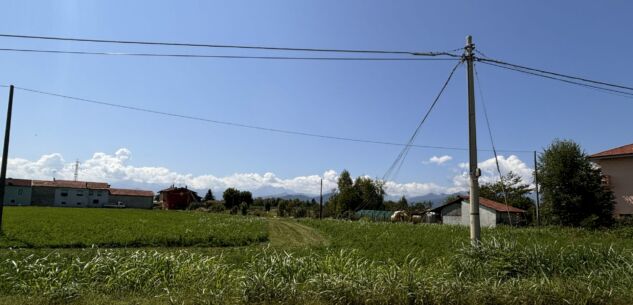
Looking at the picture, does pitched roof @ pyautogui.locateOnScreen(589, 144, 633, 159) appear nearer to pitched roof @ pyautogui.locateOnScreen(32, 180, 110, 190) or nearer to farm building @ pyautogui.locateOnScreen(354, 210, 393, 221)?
farm building @ pyautogui.locateOnScreen(354, 210, 393, 221)

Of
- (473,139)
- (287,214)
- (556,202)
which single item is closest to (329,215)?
(287,214)

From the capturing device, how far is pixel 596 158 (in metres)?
34.1

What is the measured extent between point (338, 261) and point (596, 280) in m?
4.30

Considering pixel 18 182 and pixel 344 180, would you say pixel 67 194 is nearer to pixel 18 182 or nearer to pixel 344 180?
pixel 18 182

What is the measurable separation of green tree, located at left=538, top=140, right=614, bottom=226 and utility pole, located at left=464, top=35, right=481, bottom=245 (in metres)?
26.3

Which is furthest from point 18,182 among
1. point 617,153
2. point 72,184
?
point 617,153

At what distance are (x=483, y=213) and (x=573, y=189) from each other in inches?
593

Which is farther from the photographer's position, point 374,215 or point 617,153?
point 374,215

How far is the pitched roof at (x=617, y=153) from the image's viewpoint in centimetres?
3203

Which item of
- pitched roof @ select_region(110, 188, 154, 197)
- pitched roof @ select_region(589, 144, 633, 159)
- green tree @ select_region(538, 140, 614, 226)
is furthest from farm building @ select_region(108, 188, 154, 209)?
pitched roof @ select_region(589, 144, 633, 159)

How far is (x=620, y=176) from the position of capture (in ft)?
108

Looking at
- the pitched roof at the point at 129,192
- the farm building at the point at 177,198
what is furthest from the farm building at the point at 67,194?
the farm building at the point at 177,198

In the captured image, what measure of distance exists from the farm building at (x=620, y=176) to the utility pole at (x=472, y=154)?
28777 mm

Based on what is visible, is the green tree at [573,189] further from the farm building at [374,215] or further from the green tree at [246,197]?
the green tree at [246,197]
